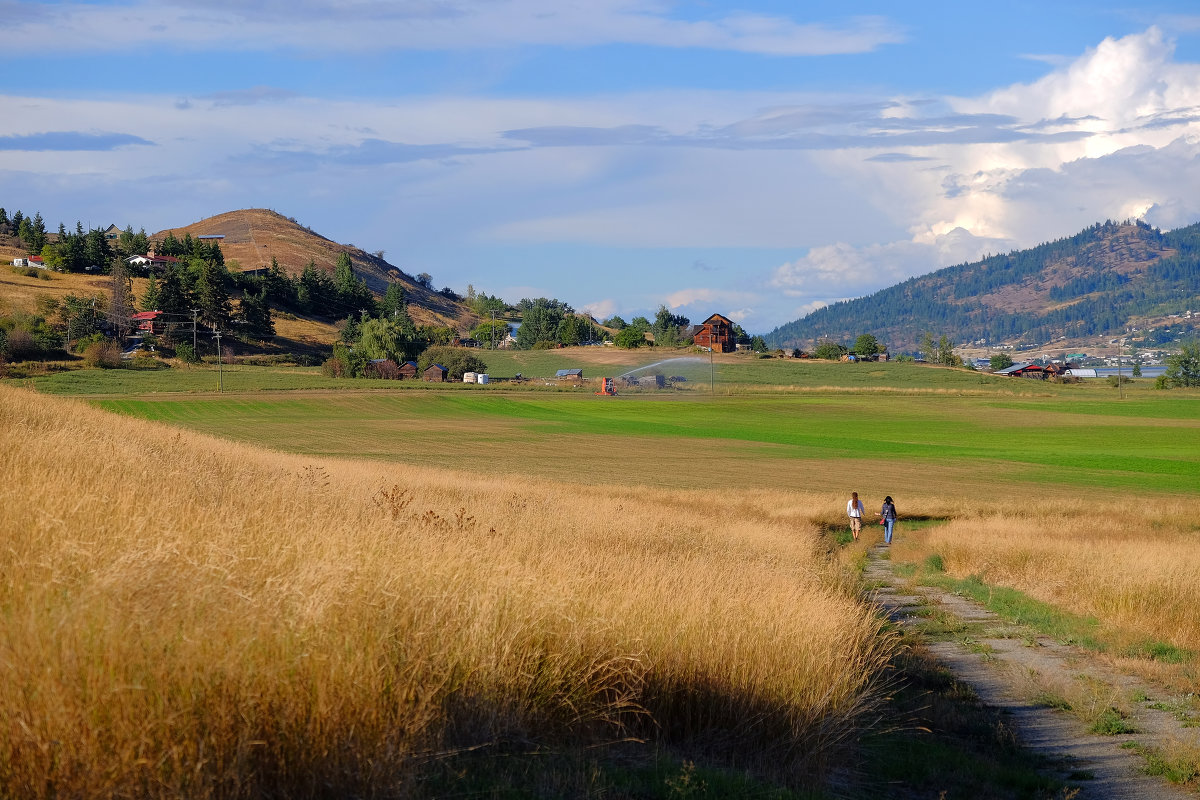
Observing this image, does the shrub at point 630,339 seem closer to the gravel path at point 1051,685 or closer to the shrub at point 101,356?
the shrub at point 101,356

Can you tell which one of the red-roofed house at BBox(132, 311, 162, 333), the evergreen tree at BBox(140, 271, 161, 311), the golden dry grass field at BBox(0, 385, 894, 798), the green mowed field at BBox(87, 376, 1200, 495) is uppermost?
the evergreen tree at BBox(140, 271, 161, 311)

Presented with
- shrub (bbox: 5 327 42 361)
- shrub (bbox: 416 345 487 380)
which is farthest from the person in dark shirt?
shrub (bbox: 416 345 487 380)

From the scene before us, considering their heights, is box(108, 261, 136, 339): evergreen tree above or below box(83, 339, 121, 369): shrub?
above

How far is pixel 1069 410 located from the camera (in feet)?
344

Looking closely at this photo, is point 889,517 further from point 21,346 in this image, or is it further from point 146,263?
point 146,263

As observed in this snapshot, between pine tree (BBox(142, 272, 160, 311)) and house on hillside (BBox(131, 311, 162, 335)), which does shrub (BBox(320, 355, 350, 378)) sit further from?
pine tree (BBox(142, 272, 160, 311))

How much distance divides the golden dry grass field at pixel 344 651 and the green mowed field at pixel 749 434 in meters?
34.8

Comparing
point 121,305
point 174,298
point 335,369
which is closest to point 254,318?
point 174,298

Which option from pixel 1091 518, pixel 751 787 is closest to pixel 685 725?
pixel 751 787

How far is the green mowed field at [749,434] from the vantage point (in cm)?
5075

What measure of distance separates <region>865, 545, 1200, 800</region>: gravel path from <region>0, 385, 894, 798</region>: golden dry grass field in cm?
197

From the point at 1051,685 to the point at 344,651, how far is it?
1054 cm

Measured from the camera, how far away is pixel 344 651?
20.7 ft

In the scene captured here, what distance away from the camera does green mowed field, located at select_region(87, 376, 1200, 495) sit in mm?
50750
